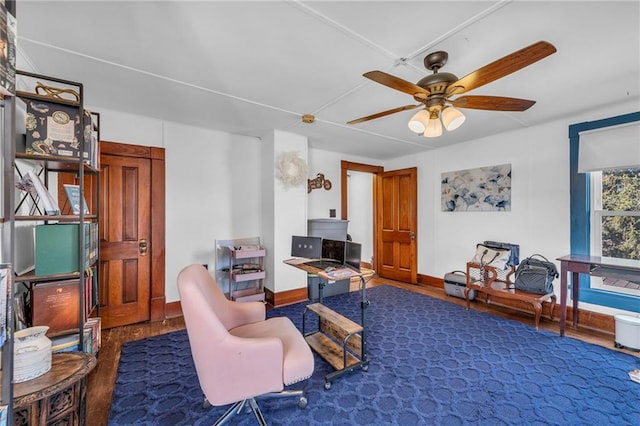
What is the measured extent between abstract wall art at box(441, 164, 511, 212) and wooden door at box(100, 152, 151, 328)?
4.49m

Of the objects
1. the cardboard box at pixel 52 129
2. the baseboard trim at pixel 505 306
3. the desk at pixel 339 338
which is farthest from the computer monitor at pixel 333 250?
the cardboard box at pixel 52 129

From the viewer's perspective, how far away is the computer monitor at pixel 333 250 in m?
2.69

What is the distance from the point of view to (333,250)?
2.79 metres

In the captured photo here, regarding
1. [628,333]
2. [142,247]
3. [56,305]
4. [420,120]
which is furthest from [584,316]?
[142,247]

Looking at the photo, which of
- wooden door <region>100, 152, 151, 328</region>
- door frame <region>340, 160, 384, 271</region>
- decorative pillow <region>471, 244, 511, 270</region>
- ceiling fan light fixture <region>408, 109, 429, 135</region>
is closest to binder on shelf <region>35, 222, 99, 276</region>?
wooden door <region>100, 152, 151, 328</region>

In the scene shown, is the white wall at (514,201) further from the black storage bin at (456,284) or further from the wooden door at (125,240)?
the wooden door at (125,240)

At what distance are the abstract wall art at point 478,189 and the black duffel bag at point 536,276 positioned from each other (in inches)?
34.5

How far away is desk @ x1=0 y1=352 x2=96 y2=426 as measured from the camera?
3.81ft

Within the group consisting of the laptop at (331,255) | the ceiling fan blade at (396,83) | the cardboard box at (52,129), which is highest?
the ceiling fan blade at (396,83)

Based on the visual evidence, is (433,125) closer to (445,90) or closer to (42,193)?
(445,90)

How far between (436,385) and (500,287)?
187cm

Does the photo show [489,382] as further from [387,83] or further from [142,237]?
[142,237]

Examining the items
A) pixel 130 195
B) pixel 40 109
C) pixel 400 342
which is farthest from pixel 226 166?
pixel 400 342

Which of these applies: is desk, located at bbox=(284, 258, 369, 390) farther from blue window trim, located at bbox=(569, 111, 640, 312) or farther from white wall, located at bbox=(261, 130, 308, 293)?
blue window trim, located at bbox=(569, 111, 640, 312)
